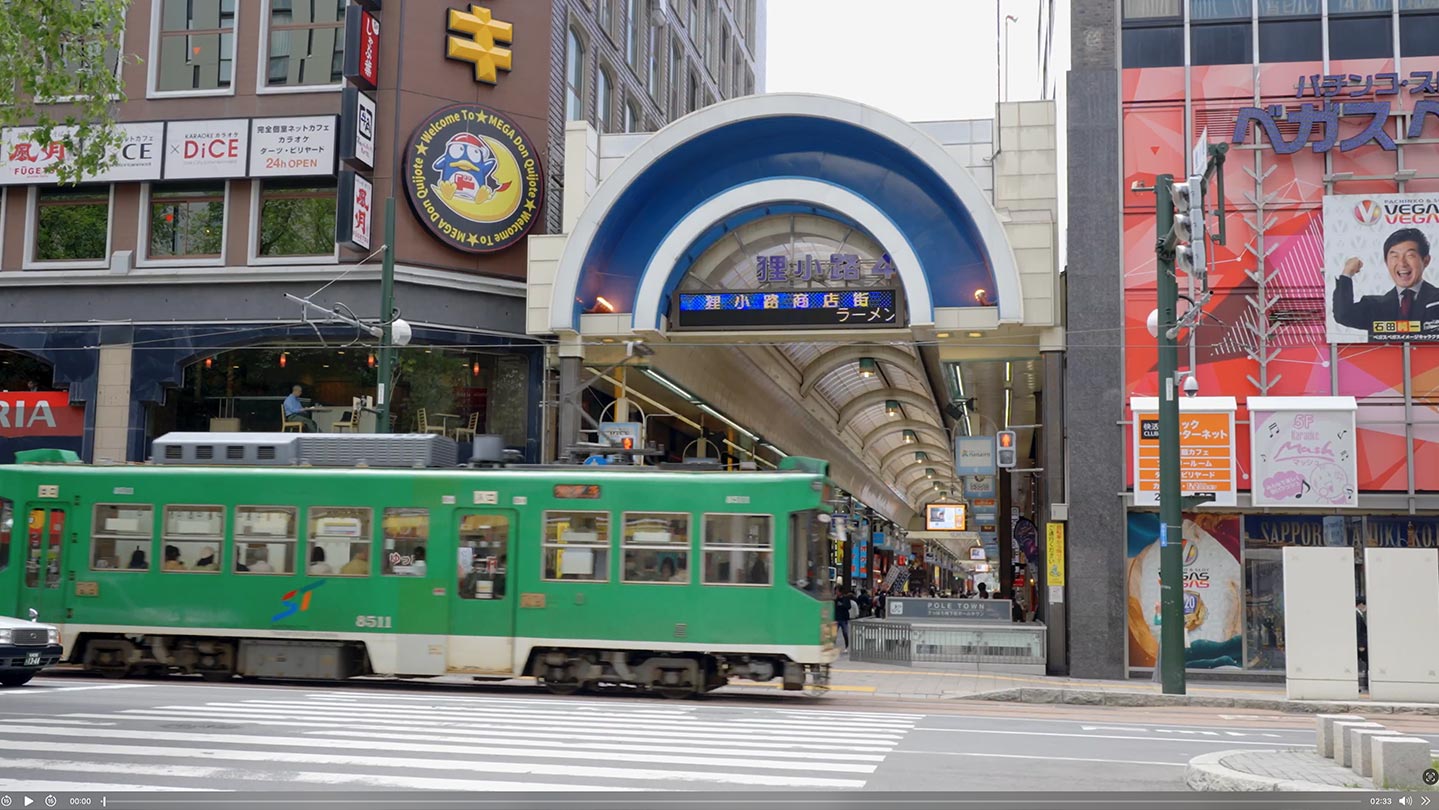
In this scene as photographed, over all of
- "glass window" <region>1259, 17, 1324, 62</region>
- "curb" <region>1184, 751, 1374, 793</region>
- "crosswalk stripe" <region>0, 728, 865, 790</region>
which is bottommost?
"crosswalk stripe" <region>0, 728, 865, 790</region>

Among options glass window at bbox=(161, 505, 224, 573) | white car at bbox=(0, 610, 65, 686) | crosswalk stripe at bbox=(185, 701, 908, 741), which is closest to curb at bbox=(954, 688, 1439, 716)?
crosswalk stripe at bbox=(185, 701, 908, 741)

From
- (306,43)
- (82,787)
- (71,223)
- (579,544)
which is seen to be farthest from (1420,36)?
(71,223)

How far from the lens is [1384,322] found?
949 inches

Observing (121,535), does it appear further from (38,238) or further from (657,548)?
(38,238)

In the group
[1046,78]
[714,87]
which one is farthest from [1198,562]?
[714,87]

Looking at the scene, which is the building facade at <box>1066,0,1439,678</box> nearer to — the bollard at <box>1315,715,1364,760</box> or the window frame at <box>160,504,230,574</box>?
the bollard at <box>1315,715,1364,760</box>

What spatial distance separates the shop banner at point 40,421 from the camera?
2988 cm

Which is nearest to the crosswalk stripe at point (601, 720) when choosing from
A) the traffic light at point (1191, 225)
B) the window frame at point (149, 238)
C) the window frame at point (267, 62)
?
the traffic light at point (1191, 225)

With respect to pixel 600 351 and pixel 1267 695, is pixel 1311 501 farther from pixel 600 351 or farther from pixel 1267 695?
pixel 600 351

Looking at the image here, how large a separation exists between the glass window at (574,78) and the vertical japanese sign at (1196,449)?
15565mm

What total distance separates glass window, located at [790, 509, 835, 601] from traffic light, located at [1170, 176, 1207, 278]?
626cm

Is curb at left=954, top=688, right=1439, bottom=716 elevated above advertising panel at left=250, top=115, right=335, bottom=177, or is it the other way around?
advertising panel at left=250, top=115, right=335, bottom=177

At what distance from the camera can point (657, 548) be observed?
62.7 feet

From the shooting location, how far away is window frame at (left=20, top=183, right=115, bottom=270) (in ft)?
97.7
